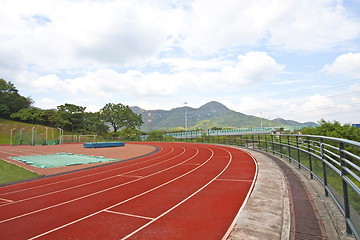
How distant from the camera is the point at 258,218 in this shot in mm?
3783

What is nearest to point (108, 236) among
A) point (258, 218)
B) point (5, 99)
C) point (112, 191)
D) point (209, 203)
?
point (209, 203)

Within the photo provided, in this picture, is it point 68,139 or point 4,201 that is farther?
point 68,139

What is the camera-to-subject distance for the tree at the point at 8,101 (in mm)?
67819

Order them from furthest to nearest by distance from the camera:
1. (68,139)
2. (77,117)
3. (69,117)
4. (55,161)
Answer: (77,117) → (69,117) → (68,139) → (55,161)

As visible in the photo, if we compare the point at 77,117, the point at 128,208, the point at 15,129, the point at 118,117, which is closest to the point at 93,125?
the point at 77,117

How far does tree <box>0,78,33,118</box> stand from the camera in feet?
223

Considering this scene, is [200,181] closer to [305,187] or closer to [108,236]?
[305,187]

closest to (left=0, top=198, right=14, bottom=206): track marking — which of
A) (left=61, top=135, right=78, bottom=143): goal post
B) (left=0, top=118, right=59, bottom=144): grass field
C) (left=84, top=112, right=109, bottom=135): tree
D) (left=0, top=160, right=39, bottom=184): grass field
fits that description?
(left=0, top=160, right=39, bottom=184): grass field

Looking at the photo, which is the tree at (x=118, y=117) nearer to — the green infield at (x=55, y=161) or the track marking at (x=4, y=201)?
the green infield at (x=55, y=161)

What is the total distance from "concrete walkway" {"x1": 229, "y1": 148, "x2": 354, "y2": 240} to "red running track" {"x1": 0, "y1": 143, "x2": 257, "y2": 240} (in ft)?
0.95

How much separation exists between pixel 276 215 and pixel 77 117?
76.4 m

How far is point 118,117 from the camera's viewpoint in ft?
216

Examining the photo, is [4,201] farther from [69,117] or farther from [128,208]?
[69,117]

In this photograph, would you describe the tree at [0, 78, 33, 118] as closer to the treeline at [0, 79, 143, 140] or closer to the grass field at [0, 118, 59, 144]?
the treeline at [0, 79, 143, 140]
